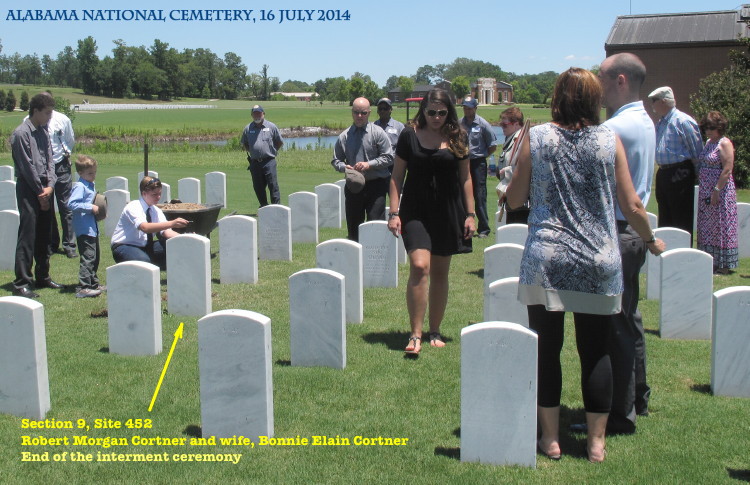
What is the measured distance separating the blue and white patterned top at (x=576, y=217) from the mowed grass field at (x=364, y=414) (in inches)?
39.1

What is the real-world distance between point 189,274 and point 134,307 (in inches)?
51.0

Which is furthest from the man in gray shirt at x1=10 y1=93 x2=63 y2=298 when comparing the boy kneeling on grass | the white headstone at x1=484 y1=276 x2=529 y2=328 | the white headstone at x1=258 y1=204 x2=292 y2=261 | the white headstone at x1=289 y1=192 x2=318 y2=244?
the white headstone at x1=484 y1=276 x2=529 y2=328

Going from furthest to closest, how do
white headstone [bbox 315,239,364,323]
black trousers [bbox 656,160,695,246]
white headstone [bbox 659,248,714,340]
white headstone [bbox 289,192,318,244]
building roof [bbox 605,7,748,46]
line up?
building roof [bbox 605,7,748,46] < white headstone [bbox 289,192,318,244] < black trousers [bbox 656,160,695,246] < white headstone [bbox 315,239,364,323] < white headstone [bbox 659,248,714,340]

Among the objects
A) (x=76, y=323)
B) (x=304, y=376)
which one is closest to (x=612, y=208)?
(x=304, y=376)

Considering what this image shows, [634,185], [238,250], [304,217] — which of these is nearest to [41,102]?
[238,250]

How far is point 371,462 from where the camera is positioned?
4504 millimetres

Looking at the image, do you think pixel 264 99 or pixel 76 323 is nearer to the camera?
pixel 76 323

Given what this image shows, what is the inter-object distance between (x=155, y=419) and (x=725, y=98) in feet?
60.2

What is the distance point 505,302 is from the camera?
5.89 meters

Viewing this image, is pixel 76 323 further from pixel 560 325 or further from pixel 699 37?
pixel 699 37

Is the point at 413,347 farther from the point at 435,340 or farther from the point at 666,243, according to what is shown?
the point at 666,243

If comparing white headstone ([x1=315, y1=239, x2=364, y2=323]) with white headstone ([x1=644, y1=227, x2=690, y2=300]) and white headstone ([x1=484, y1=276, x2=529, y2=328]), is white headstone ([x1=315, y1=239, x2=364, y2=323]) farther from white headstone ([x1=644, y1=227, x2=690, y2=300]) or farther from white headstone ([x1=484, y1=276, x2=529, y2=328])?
white headstone ([x1=644, y1=227, x2=690, y2=300])

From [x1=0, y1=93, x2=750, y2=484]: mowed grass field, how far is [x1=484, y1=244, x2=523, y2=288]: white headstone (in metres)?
0.64

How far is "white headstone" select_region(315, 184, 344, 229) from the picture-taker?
13828 millimetres
